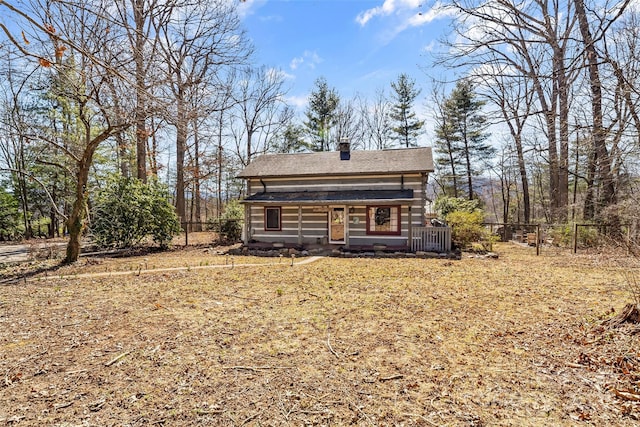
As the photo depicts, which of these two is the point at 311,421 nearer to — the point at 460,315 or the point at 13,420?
the point at 13,420

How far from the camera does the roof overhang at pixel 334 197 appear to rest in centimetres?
1354

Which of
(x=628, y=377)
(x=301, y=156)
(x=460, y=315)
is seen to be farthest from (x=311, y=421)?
(x=301, y=156)

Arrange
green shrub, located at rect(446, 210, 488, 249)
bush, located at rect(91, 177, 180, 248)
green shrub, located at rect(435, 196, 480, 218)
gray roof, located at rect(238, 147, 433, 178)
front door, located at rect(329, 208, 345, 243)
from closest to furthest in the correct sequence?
1. bush, located at rect(91, 177, 180, 248)
2. green shrub, located at rect(446, 210, 488, 249)
3. gray roof, located at rect(238, 147, 433, 178)
4. front door, located at rect(329, 208, 345, 243)
5. green shrub, located at rect(435, 196, 480, 218)

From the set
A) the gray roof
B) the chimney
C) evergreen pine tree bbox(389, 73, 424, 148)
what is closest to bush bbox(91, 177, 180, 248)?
the gray roof

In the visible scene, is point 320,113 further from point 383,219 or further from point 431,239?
point 431,239

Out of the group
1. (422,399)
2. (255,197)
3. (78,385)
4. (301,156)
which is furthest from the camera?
(301,156)

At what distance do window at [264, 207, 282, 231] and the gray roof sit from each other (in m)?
1.81

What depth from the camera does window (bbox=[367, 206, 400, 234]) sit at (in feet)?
47.2

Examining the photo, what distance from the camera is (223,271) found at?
957cm

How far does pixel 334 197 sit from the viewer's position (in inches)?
569

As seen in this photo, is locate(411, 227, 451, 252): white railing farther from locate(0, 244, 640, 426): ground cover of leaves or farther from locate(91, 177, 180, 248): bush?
locate(91, 177, 180, 248): bush

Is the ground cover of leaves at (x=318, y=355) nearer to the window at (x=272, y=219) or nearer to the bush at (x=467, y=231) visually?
the bush at (x=467, y=231)

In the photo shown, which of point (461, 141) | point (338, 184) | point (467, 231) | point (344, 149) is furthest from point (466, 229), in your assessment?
point (461, 141)

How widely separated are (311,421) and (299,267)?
299 inches
